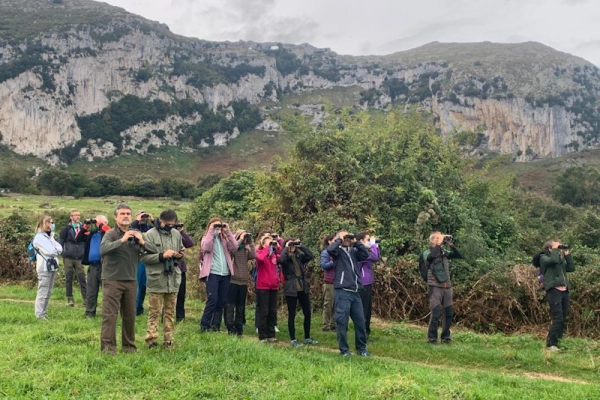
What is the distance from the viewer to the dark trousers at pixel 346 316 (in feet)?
23.1

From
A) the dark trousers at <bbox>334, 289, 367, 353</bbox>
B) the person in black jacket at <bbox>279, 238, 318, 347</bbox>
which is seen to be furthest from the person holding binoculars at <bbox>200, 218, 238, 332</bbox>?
the dark trousers at <bbox>334, 289, 367, 353</bbox>

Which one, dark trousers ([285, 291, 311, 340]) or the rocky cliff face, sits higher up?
the rocky cliff face

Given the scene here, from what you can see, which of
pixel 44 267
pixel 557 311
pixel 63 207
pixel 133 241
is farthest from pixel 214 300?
pixel 63 207

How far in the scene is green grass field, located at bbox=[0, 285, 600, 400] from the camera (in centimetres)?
493

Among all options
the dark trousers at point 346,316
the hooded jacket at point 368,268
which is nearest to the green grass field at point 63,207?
the hooded jacket at point 368,268

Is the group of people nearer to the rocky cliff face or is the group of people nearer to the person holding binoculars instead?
the person holding binoculars

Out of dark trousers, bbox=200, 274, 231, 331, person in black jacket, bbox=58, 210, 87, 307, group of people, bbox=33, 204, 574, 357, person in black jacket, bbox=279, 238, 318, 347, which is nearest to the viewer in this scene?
group of people, bbox=33, 204, 574, 357

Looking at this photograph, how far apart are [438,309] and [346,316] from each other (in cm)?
233

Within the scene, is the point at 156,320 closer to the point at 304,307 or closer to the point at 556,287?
the point at 304,307

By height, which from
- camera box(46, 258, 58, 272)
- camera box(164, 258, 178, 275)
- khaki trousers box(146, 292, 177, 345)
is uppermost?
camera box(164, 258, 178, 275)

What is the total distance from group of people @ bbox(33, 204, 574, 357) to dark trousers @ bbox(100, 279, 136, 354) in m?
0.01

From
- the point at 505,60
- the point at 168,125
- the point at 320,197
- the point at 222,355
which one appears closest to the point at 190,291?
the point at 320,197

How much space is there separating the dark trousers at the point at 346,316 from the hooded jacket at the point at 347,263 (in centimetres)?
13

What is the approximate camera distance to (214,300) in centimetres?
793
